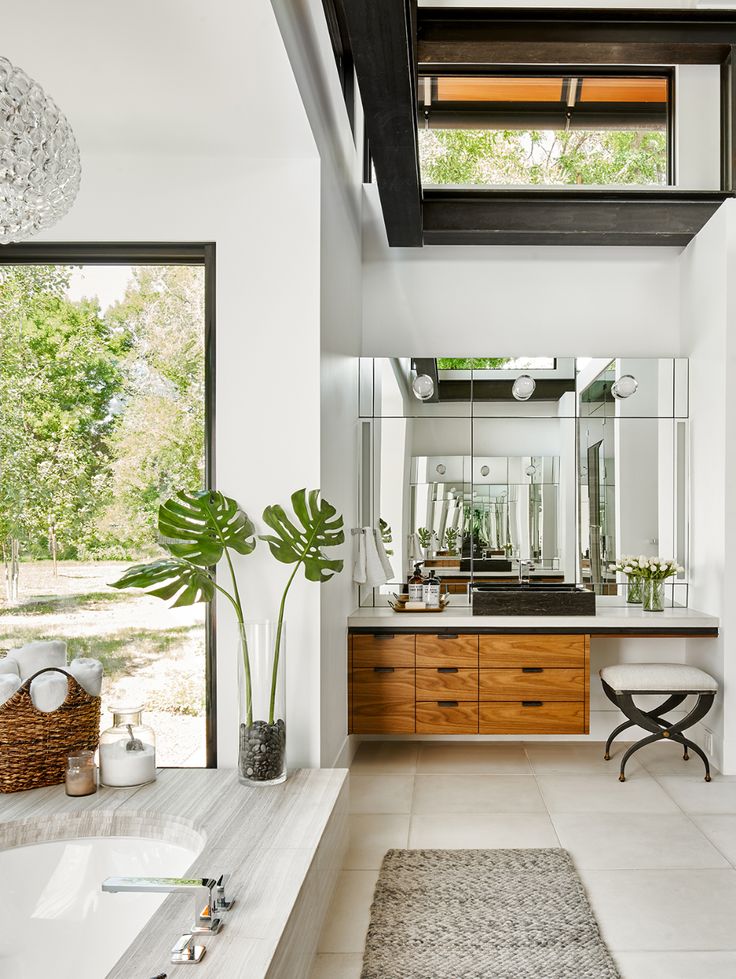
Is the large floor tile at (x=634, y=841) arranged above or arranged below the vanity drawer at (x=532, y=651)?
below

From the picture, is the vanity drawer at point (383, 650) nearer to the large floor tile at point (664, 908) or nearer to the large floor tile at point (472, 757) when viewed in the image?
the large floor tile at point (472, 757)

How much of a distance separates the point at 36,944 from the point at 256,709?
1006 mm

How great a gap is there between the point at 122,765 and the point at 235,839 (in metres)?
0.72

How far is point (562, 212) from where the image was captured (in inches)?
185

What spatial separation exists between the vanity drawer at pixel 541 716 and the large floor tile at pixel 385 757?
1.62 ft

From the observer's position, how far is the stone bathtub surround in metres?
1.95

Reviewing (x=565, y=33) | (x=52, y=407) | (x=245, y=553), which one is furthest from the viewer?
(x=565, y=33)

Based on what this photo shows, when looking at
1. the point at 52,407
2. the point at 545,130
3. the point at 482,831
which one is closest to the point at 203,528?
the point at 52,407

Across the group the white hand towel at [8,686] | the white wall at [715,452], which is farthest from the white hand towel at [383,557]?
the white hand towel at [8,686]

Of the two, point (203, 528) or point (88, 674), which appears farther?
point (88, 674)

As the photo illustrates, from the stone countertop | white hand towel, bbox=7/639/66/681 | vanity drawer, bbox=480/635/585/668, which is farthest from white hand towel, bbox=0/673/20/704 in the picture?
vanity drawer, bbox=480/635/585/668

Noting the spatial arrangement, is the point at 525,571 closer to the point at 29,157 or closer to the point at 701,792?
the point at 701,792

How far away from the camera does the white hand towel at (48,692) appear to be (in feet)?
10.1

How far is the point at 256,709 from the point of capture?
10.3ft
